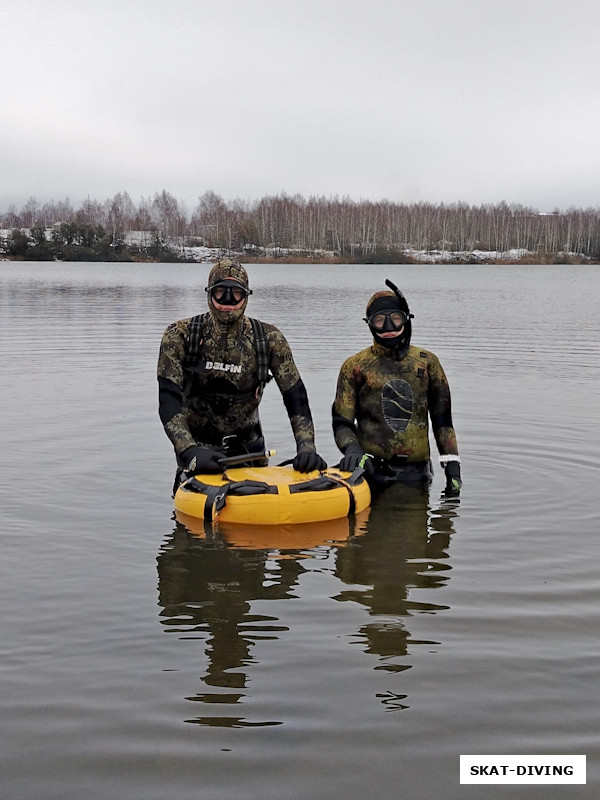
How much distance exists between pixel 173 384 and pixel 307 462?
3.81ft

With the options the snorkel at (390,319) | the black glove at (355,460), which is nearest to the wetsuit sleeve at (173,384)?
the black glove at (355,460)

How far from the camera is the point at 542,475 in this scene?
7.73 metres

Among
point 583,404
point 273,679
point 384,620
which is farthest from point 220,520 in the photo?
point 583,404

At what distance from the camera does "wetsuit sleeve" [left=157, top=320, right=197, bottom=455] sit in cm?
629

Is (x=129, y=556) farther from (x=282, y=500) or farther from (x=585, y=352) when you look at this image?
(x=585, y=352)

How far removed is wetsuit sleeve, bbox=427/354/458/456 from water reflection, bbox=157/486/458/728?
47 cm

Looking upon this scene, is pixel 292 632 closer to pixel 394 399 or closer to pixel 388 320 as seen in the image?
pixel 394 399

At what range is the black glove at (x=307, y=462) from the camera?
6.14 metres

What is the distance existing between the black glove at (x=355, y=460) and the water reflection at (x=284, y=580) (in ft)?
1.14

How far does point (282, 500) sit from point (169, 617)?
1.58 m

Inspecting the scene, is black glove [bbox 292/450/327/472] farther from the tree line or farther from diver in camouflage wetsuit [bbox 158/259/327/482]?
the tree line

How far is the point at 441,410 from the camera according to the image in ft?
22.1

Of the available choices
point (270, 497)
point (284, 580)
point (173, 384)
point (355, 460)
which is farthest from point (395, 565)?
point (173, 384)

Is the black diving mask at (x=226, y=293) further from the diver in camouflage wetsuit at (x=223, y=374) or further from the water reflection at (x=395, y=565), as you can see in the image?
the water reflection at (x=395, y=565)
